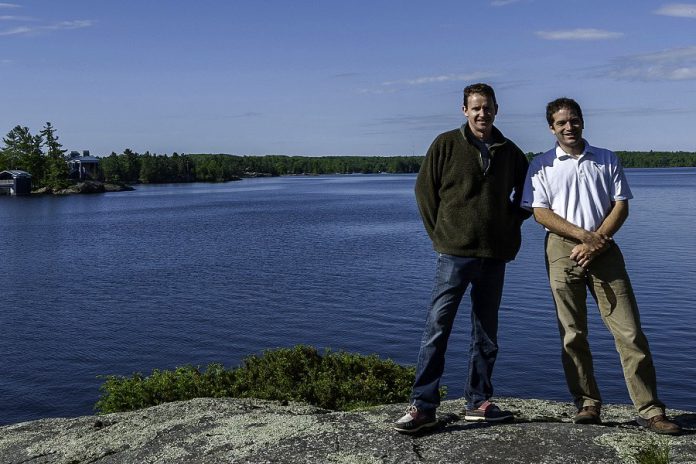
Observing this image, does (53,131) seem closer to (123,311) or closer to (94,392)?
(123,311)

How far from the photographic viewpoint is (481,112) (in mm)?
5797

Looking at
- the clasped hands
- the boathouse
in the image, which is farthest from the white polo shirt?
the boathouse

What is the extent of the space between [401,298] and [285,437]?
22.3 metres

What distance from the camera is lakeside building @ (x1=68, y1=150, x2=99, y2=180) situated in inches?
6038

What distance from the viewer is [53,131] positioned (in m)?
139

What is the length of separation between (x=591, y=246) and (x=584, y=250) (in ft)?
0.20

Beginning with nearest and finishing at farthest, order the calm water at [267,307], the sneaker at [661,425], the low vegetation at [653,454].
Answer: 1. the low vegetation at [653,454]
2. the sneaker at [661,425]
3. the calm water at [267,307]

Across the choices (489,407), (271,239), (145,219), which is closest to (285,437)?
(489,407)

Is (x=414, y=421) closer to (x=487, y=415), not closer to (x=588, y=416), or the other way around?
(x=487, y=415)

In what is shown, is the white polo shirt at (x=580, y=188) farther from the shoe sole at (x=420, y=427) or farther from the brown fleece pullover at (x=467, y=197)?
the shoe sole at (x=420, y=427)

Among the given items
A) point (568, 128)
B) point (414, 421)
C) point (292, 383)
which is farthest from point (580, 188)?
point (292, 383)

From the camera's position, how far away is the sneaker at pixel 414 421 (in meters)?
5.69

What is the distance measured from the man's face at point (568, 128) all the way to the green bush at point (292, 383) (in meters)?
4.28

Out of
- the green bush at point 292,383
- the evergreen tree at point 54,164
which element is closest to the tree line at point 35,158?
the evergreen tree at point 54,164
